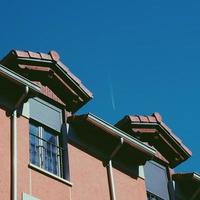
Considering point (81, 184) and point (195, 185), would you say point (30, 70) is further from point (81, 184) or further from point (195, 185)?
point (195, 185)

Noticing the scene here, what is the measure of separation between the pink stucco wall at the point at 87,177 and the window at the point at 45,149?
14.9 inches

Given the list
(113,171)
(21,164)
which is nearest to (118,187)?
(113,171)

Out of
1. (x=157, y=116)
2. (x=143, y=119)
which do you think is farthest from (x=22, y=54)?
(x=157, y=116)

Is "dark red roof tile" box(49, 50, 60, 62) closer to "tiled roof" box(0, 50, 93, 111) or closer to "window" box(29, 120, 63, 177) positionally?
"tiled roof" box(0, 50, 93, 111)

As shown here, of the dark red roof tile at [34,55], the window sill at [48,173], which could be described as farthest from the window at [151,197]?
the dark red roof tile at [34,55]

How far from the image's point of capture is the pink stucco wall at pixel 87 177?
1859 centimetres

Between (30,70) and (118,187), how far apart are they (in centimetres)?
428

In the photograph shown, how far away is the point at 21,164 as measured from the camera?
1719 centimetres

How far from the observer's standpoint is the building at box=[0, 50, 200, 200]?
17422mm

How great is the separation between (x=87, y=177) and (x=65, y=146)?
1072 millimetres

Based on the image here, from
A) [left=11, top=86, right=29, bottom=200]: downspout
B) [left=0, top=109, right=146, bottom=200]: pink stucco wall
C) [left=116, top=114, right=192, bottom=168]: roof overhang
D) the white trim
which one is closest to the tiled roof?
the white trim

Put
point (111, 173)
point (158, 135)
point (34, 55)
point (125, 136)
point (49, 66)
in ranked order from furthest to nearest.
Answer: point (158, 135) → point (125, 136) → point (49, 66) → point (111, 173) → point (34, 55)

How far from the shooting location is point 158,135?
2331 centimetres

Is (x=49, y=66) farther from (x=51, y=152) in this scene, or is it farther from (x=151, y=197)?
(x=151, y=197)
